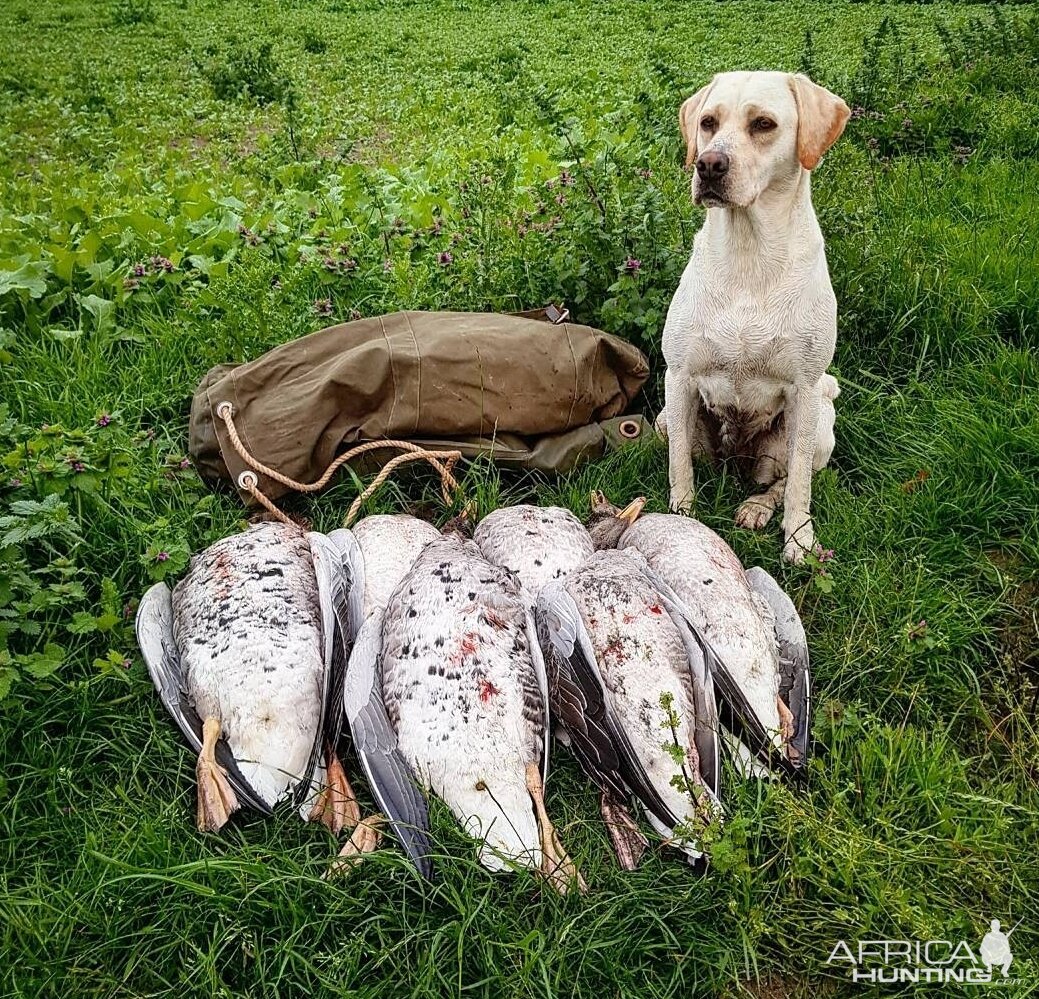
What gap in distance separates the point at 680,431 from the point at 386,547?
1.29 meters

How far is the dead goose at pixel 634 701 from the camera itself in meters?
2.38

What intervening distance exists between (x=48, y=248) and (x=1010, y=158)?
587cm

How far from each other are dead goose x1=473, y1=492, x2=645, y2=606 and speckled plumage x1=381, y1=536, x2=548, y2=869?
0.22m

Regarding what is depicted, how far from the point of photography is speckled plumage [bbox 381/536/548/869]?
2377 mm

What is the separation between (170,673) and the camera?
9.13 ft

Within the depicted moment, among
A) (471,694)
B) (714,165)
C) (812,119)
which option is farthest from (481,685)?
(812,119)

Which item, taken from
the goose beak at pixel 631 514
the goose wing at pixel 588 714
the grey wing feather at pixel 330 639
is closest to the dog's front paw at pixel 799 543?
the goose beak at pixel 631 514

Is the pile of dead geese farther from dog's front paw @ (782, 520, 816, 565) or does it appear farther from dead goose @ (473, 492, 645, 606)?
dog's front paw @ (782, 520, 816, 565)

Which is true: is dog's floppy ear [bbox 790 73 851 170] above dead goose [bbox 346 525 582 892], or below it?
above

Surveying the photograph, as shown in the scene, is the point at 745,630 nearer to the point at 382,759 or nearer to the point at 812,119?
the point at 382,759

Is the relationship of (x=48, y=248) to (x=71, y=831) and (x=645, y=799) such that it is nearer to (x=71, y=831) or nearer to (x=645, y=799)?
(x=71, y=831)

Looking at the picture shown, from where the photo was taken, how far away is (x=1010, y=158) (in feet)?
20.4

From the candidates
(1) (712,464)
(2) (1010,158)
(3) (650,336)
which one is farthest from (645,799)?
(2) (1010,158)

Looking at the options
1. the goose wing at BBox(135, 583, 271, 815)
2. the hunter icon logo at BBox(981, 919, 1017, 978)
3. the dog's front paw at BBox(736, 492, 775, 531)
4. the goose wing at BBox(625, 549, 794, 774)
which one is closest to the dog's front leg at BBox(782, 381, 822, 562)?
the dog's front paw at BBox(736, 492, 775, 531)
